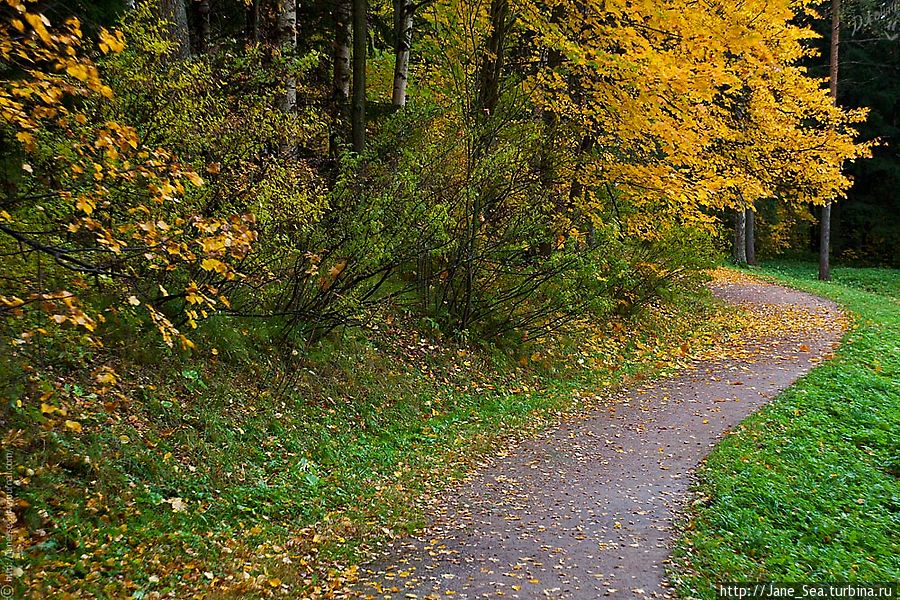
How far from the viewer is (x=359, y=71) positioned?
9.23 m

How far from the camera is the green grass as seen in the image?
470 cm

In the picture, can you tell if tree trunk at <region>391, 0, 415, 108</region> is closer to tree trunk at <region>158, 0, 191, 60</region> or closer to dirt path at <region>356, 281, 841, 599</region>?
tree trunk at <region>158, 0, 191, 60</region>

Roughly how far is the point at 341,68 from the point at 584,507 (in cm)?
857

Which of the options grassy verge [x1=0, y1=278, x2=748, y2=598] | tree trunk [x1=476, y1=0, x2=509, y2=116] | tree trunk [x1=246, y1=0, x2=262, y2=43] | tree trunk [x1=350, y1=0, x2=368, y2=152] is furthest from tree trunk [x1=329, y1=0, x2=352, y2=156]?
grassy verge [x1=0, y1=278, x2=748, y2=598]

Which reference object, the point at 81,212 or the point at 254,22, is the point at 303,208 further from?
the point at 254,22

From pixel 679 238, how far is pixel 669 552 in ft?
30.7

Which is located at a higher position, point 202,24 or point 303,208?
point 202,24

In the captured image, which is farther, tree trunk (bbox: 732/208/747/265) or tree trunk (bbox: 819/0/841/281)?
tree trunk (bbox: 732/208/747/265)

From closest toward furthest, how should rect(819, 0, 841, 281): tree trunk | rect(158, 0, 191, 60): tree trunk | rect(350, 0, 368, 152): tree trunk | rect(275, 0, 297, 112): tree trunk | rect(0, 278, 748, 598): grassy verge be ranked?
rect(0, 278, 748, 598): grassy verge, rect(158, 0, 191, 60): tree trunk, rect(350, 0, 368, 152): tree trunk, rect(275, 0, 297, 112): tree trunk, rect(819, 0, 841, 281): tree trunk

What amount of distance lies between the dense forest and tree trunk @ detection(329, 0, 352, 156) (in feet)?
0.17

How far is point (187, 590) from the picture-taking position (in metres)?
4.18

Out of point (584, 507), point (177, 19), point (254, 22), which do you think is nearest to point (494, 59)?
point (177, 19)

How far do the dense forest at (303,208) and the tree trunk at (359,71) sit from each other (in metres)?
0.04

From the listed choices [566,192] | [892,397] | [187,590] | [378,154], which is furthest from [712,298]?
[187,590]
